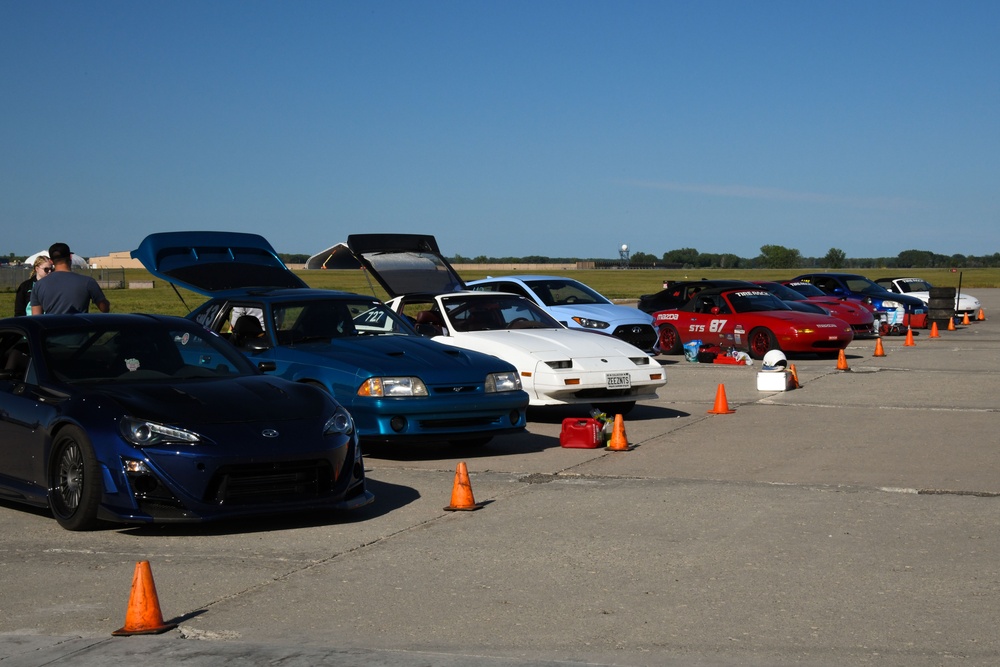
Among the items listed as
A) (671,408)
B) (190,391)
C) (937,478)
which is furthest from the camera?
(671,408)

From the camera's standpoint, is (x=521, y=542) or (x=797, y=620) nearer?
(x=797, y=620)

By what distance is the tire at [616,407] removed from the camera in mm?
13316

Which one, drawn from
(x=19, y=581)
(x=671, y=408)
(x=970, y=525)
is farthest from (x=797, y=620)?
Result: (x=671, y=408)

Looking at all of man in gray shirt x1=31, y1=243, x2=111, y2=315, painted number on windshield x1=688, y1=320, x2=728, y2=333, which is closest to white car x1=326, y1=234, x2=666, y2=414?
man in gray shirt x1=31, y1=243, x2=111, y2=315

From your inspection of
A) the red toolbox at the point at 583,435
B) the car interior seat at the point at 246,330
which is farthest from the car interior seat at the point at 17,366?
the red toolbox at the point at 583,435

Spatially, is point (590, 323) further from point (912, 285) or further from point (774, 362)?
point (912, 285)

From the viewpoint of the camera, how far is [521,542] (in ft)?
22.9

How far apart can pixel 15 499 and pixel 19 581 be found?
184cm

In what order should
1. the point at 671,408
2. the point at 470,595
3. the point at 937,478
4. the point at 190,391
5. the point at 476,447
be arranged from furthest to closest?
the point at 671,408 → the point at 476,447 → the point at 937,478 → the point at 190,391 → the point at 470,595

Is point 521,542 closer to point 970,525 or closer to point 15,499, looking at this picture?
point 970,525

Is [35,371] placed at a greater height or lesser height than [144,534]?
greater

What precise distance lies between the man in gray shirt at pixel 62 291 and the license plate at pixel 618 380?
497 cm

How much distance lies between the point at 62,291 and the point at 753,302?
1312 cm

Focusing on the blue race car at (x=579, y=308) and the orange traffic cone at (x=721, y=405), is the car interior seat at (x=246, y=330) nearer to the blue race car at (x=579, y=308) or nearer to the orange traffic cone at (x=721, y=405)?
the orange traffic cone at (x=721, y=405)
